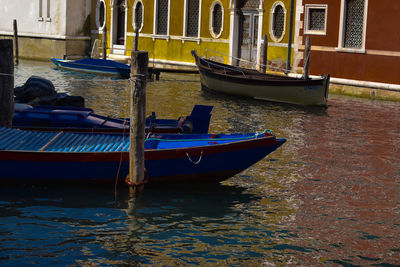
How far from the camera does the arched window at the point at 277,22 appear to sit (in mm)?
23688

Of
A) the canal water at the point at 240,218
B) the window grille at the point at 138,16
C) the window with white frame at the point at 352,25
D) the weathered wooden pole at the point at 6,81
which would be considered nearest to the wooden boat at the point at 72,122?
the weathered wooden pole at the point at 6,81

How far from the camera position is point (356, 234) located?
8055mm

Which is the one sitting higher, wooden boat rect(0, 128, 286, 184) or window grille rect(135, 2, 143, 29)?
window grille rect(135, 2, 143, 29)

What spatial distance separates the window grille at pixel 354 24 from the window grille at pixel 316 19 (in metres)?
0.96

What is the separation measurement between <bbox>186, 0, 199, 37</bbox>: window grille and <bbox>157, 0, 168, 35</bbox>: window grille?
129 centimetres

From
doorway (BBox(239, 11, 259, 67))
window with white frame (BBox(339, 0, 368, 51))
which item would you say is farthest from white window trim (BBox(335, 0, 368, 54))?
doorway (BBox(239, 11, 259, 67))

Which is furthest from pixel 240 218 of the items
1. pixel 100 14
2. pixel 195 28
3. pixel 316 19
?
pixel 100 14

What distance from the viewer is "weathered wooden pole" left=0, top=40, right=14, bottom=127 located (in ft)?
35.2

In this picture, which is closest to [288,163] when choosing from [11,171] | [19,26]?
[11,171]

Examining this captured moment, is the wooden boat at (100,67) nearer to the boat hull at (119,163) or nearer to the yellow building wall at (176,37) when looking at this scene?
the yellow building wall at (176,37)

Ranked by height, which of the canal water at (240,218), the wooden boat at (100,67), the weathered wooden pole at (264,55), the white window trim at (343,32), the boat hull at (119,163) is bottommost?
the canal water at (240,218)

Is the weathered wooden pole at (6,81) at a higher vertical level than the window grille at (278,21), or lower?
lower

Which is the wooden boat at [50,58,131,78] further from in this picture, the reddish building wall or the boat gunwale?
the boat gunwale

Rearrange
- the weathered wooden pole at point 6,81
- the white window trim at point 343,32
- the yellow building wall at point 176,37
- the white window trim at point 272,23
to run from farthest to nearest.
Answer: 1. the yellow building wall at point 176,37
2. the white window trim at point 272,23
3. the white window trim at point 343,32
4. the weathered wooden pole at point 6,81
